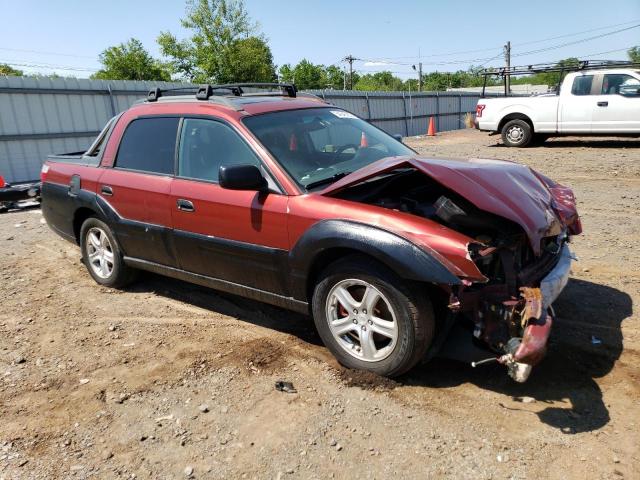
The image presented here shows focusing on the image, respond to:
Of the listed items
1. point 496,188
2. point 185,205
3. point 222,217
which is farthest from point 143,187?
point 496,188

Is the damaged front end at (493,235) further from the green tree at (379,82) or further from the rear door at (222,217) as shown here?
the green tree at (379,82)

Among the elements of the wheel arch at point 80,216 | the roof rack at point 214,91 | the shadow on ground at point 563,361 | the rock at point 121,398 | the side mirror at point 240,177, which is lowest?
the shadow on ground at point 563,361

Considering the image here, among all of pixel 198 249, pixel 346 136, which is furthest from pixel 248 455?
pixel 346 136

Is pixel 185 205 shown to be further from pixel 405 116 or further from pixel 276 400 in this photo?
pixel 405 116

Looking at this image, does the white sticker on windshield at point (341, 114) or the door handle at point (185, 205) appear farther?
the white sticker on windshield at point (341, 114)

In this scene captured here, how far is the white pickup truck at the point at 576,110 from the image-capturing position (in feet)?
43.1

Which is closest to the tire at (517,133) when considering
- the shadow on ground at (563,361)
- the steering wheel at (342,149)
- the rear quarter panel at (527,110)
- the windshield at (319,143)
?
the rear quarter panel at (527,110)

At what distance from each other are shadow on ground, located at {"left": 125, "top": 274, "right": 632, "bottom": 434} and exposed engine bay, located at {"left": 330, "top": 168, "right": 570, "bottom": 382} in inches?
16.3

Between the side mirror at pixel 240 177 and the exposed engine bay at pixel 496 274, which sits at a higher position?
the side mirror at pixel 240 177

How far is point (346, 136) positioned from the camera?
14.4 ft

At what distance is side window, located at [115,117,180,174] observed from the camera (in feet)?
14.6

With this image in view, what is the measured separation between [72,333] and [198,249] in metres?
1.28

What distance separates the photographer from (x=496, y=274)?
3145 mm

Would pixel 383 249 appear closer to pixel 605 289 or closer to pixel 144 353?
pixel 144 353
